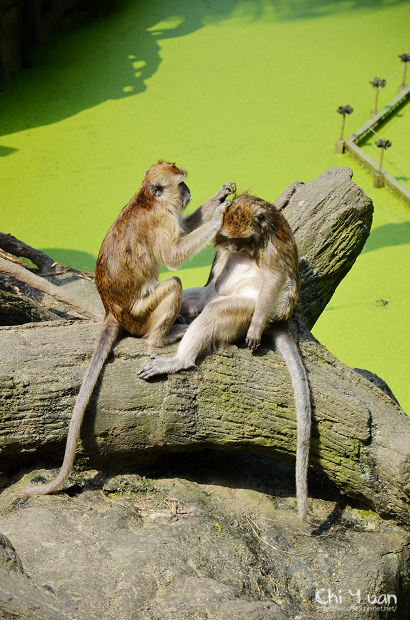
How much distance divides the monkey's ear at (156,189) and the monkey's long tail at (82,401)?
100 cm

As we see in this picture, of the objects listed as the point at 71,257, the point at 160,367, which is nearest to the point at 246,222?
the point at 160,367

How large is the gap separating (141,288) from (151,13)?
40.5 ft

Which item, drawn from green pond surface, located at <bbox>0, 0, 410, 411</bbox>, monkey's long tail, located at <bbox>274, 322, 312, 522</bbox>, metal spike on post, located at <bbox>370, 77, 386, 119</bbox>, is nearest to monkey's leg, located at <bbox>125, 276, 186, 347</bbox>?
monkey's long tail, located at <bbox>274, 322, 312, 522</bbox>

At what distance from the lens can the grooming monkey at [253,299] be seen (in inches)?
189

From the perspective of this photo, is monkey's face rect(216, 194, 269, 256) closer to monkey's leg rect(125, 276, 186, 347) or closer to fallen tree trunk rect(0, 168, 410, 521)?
monkey's leg rect(125, 276, 186, 347)

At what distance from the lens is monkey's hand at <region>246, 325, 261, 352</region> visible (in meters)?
4.92

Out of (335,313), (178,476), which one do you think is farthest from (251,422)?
(335,313)

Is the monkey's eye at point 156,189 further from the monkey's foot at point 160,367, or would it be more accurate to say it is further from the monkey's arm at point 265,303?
the monkey's foot at point 160,367

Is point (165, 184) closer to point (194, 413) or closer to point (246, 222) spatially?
point (246, 222)

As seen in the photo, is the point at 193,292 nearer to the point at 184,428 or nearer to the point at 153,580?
the point at 184,428

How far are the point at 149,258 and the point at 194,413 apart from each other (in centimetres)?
113

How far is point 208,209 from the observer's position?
211 inches

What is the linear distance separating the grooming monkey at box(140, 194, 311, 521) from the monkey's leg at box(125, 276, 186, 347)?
175mm

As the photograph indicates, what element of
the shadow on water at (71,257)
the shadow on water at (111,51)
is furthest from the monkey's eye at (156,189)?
the shadow on water at (111,51)
